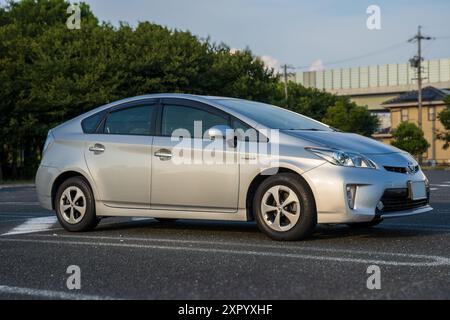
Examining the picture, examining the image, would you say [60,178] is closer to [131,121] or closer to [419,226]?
[131,121]

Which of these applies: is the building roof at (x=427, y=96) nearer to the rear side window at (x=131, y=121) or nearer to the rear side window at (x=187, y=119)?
the rear side window at (x=131, y=121)

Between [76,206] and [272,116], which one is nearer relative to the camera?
[272,116]

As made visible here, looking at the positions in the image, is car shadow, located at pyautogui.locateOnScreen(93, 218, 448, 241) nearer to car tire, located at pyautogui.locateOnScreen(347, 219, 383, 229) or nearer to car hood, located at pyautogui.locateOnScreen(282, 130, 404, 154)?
car tire, located at pyautogui.locateOnScreen(347, 219, 383, 229)

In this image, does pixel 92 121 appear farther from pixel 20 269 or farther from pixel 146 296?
pixel 146 296

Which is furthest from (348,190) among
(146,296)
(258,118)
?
(146,296)

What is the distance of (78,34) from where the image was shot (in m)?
37.5

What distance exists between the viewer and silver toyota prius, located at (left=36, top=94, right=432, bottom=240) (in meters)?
6.62

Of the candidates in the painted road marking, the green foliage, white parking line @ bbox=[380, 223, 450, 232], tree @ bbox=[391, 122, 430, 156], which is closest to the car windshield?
white parking line @ bbox=[380, 223, 450, 232]

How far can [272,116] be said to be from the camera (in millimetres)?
7590

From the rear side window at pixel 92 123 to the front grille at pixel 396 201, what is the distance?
11.1 ft

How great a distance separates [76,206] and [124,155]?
0.85 meters

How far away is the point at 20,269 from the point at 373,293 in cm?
272

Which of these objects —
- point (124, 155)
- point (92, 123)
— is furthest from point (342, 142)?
point (92, 123)

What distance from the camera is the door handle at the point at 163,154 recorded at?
7.42m
